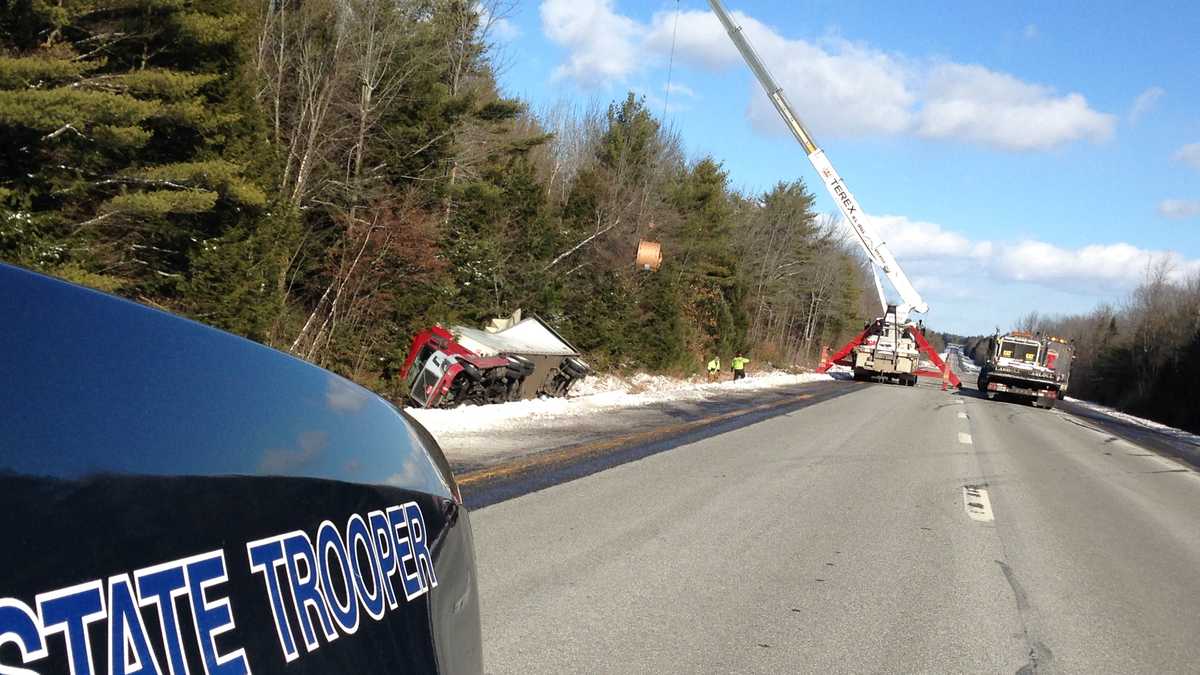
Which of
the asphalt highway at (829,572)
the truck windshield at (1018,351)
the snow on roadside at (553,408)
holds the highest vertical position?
the truck windshield at (1018,351)

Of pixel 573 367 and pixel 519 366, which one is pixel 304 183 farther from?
pixel 573 367

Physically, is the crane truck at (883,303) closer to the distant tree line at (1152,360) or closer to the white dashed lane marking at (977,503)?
the distant tree line at (1152,360)

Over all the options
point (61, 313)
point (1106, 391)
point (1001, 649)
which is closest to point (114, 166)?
point (1001, 649)

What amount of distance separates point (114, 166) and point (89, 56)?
181 centimetres

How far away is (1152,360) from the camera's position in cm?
7094

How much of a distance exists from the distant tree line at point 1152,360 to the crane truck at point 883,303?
956cm

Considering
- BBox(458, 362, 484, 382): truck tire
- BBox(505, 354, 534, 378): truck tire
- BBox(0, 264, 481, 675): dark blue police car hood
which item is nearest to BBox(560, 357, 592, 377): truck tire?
BBox(505, 354, 534, 378): truck tire

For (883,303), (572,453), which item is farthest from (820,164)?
(572,453)

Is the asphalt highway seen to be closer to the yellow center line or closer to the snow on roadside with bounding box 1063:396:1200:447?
the yellow center line

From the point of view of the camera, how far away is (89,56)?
50.1 feet

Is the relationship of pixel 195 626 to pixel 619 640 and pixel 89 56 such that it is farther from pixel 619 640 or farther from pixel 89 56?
pixel 89 56

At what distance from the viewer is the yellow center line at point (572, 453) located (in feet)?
31.6

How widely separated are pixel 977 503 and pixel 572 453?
4770mm

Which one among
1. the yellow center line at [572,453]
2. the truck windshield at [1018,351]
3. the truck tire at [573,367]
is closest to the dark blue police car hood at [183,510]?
the yellow center line at [572,453]
